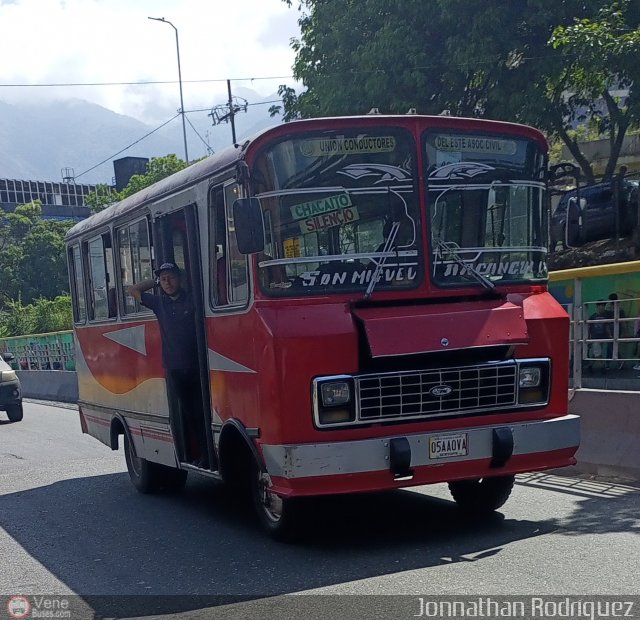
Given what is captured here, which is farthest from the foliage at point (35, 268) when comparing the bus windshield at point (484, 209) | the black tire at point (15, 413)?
the bus windshield at point (484, 209)

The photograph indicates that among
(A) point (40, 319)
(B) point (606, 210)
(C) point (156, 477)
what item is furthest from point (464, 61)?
(A) point (40, 319)

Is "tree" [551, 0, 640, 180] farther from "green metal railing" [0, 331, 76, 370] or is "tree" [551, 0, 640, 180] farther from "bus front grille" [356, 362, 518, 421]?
"green metal railing" [0, 331, 76, 370]

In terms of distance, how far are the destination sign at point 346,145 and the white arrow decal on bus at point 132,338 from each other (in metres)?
3.42

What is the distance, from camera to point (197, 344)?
862 cm

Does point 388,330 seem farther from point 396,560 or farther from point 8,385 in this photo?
point 8,385

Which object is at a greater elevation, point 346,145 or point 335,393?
point 346,145

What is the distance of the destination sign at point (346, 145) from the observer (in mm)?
7238

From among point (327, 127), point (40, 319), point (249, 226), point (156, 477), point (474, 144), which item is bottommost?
point (40, 319)

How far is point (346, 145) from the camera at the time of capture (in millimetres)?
7324

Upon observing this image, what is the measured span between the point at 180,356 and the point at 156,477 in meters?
2.13

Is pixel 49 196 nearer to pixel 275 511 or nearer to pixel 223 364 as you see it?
pixel 223 364

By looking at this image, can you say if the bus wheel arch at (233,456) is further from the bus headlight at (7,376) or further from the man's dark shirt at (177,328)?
the bus headlight at (7,376)

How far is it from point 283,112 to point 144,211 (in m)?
17.8

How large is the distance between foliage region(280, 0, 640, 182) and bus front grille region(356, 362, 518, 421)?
13346 mm
